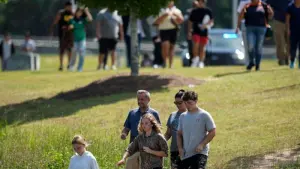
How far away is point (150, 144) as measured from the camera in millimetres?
14445

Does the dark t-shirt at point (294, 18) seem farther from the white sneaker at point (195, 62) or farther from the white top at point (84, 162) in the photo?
the white top at point (84, 162)

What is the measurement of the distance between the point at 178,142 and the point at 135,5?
33.0 feet

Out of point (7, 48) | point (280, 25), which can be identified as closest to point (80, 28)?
point (280, 25)

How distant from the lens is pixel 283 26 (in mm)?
28281

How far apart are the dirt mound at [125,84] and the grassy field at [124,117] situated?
365mm

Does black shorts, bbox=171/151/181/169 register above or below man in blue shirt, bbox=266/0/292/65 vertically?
below

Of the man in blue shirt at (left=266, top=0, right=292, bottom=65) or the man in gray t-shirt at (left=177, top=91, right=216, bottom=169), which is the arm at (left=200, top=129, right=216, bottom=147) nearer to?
the man in gray t-shirt at (left=177, top=91, right=216, bottom=169)

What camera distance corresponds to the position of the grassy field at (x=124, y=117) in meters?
17.2

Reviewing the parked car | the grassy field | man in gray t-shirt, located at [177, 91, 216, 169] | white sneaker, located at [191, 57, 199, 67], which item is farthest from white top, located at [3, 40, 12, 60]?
man in gray t-shirt, located at [177, 91, 216, 169]

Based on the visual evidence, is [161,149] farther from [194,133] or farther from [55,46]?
[55,46]

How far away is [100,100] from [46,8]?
36.7m

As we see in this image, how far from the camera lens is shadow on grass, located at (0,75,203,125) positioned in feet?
70.8

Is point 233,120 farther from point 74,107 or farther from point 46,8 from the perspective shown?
point 46,8

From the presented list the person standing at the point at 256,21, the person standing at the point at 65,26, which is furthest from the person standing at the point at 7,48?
the person standing at the point at 256,21
